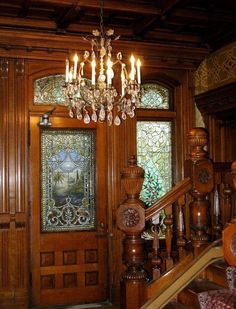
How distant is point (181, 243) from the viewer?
3.86m

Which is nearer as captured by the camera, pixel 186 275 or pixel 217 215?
pixel 186 275

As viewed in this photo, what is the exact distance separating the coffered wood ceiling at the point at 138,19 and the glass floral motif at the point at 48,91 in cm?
63

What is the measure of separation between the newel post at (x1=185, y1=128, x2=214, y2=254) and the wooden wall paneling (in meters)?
2.44

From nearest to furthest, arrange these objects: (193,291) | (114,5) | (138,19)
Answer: (193,291) < (114,5) < (138,19)

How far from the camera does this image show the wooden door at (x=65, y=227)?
557 centimetres

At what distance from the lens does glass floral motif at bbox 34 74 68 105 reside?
225 inches

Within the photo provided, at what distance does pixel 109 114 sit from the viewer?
3.81 m

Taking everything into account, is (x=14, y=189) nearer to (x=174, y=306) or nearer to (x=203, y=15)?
(x=174, y=306)

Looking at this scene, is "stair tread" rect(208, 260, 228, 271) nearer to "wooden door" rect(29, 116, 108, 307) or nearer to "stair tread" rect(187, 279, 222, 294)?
"stair tread" rect(187, 279, 222, 294)

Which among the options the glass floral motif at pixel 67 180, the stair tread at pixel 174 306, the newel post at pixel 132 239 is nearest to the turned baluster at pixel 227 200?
the newel post at pixel 132 239

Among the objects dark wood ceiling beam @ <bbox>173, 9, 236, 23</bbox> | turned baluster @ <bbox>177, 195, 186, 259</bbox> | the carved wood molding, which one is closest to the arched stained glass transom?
the carved wood molding

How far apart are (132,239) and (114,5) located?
2.55 metres

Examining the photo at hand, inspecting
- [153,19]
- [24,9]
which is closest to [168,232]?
[153,19]

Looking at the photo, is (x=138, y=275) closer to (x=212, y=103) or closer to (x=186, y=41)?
(x=212, y=103)
